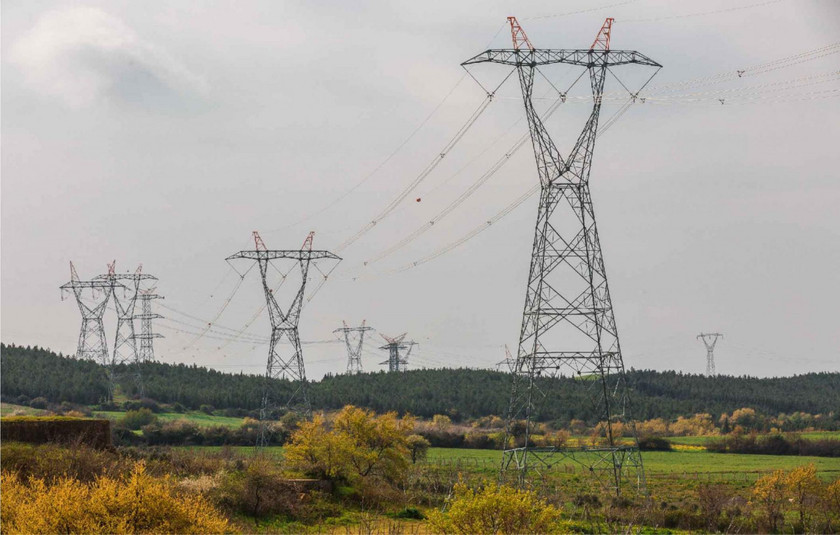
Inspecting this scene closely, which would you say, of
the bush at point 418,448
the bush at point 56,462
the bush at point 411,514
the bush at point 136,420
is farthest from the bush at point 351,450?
the bush at point 136,420

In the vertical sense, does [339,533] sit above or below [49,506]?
below

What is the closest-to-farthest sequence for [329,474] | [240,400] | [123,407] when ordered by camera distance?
[329,474] < [123,407] < [240,400]

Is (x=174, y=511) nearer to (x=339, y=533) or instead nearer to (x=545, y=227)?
(x=339, y=533)

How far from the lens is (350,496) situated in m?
72.1

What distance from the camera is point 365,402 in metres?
193

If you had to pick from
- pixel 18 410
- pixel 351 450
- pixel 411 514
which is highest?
pixel 18 410

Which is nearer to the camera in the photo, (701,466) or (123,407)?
(701,466)

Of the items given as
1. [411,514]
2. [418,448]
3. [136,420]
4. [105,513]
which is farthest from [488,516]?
[136,420]

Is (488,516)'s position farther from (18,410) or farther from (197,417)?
(197,417)

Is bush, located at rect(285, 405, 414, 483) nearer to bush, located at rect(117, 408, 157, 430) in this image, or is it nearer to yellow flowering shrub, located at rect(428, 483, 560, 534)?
yellow flowering shrub, located at rect(428, 483, 560, 534)

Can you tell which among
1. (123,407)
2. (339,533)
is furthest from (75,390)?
(339,533)

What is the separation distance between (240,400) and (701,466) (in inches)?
3562

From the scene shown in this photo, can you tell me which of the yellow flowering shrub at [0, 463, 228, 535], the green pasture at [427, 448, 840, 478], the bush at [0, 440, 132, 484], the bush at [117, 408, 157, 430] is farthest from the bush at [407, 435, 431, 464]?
the yellow flowering shrub at [0, 463, 228, 535]

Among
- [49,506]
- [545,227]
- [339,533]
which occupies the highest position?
[545,227]
